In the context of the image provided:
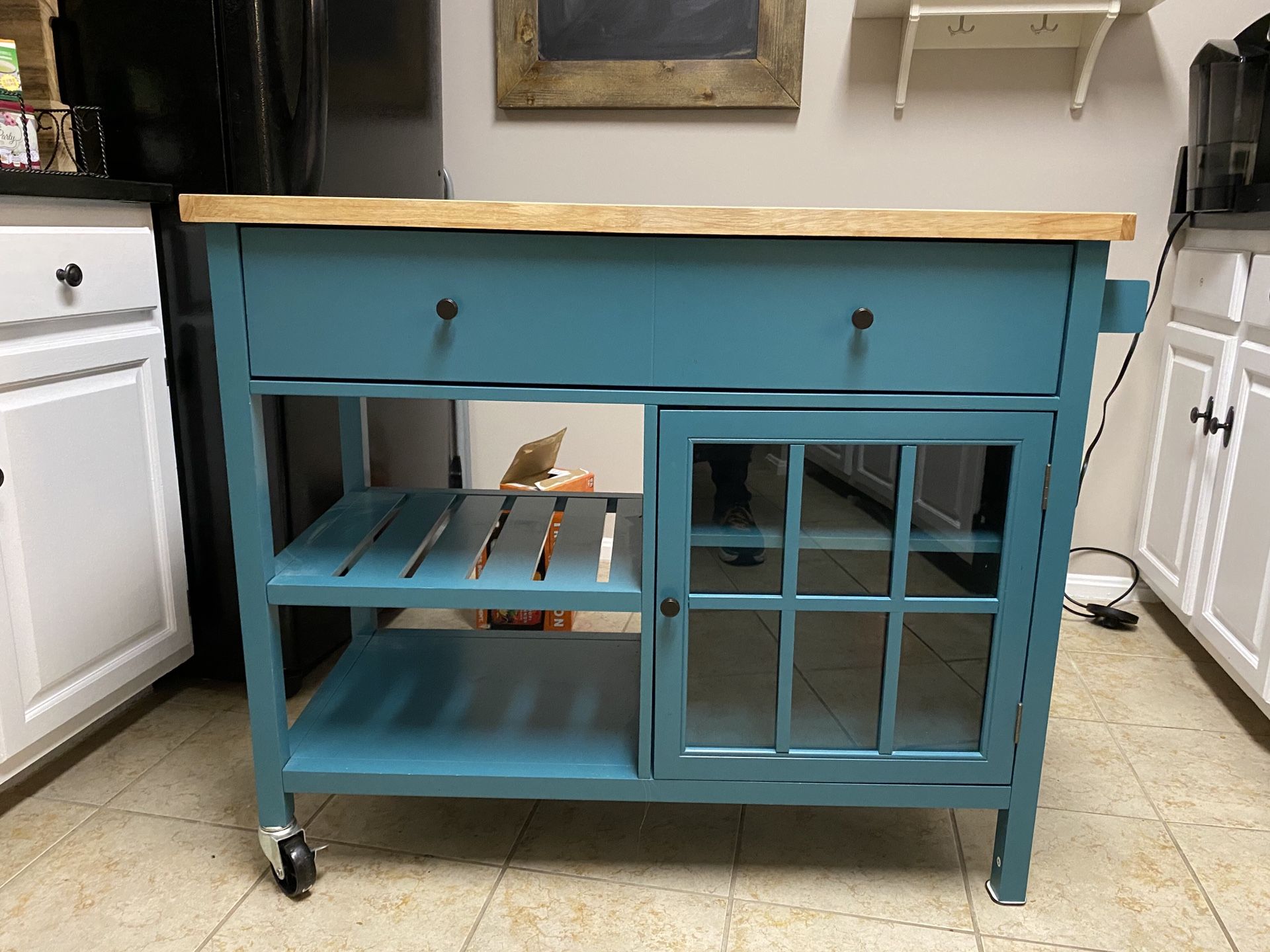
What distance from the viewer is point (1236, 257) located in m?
1.65

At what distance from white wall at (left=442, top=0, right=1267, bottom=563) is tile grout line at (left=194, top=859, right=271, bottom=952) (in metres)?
1.52

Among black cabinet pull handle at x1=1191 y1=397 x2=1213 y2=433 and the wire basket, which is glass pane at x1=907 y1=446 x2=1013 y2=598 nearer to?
black cabinet pull handle at x1=1191 y1=397 x2=1213 y2=433

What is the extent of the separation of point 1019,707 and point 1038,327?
0.46 m

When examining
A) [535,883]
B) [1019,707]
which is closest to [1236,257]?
[1019,707]

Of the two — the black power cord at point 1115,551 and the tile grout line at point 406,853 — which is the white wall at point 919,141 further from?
the tile grout line at point 406,853

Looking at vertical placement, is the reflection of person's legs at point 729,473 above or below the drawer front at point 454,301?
below

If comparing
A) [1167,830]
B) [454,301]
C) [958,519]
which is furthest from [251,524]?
[1167,830]

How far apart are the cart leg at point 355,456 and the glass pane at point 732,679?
0.66 meters

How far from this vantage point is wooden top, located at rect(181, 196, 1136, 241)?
0.95m

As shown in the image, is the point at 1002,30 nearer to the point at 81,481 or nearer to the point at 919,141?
the point at 919,141

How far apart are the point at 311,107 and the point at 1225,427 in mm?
1691

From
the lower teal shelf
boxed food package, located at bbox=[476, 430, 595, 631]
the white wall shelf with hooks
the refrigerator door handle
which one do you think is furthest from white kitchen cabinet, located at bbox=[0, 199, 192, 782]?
the white wall shelf with hooks

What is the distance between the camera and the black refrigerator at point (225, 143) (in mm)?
1365

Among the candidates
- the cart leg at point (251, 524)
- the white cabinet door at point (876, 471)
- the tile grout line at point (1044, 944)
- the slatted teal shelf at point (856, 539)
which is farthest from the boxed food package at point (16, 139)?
the tile grout line at point (1044, 944)
